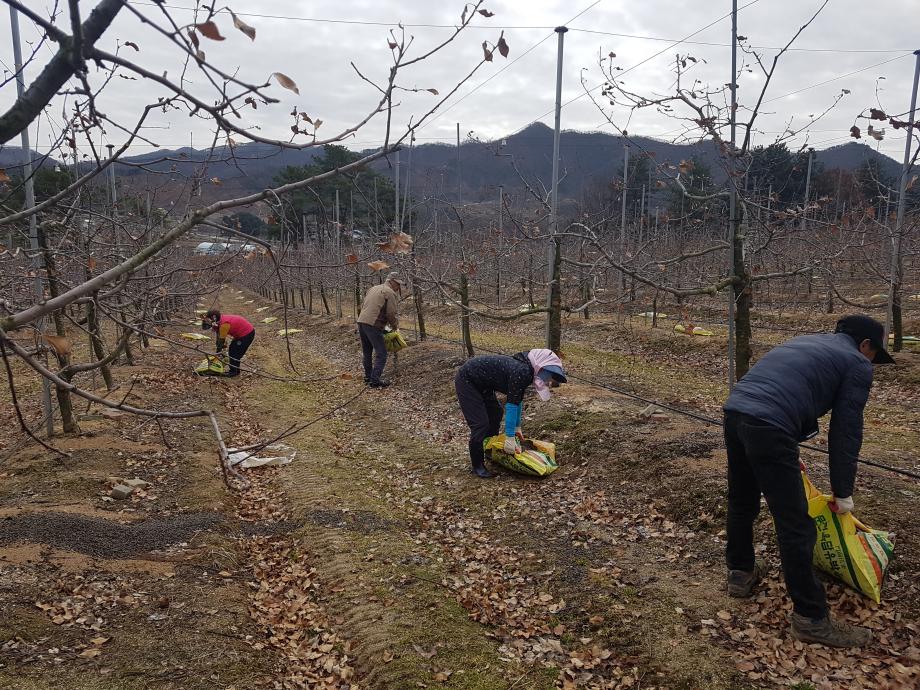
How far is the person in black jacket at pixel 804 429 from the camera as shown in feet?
11.1

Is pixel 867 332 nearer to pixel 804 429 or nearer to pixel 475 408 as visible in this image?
pixel 804 429

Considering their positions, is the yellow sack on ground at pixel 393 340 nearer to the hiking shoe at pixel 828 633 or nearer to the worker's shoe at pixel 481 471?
the worker's shoe at pixel 481 471

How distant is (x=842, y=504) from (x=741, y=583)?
2.76ft

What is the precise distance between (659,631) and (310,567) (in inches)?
106

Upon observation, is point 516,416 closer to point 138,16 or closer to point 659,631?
point 659,631

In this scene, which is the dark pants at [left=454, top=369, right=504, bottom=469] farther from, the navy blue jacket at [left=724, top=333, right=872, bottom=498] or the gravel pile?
the navy blue jacket at [left=724, top=333, right=872, bottom=498]

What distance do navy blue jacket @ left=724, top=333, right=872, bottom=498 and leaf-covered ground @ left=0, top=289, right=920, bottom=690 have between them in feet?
3.54

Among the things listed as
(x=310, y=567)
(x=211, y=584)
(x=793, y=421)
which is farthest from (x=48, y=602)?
(x=793, y=421)

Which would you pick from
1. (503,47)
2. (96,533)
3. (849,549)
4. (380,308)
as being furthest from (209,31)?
(380,308)

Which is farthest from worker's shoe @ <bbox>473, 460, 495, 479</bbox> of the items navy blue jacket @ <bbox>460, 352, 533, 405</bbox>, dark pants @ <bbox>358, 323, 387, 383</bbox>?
dark pants @ <bbox>358, 323, 387, 383</bbox>

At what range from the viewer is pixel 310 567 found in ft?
16.4

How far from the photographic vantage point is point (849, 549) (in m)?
3.66

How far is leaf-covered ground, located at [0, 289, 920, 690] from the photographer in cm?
351

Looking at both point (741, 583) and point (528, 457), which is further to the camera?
point (528, 457)
